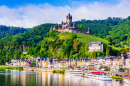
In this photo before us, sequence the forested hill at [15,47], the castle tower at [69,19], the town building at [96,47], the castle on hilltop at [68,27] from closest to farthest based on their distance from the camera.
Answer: the town building at [96,47], the castle on hilltop at [68,27], the forested hill at [15,47], the castle tower at [69,19]

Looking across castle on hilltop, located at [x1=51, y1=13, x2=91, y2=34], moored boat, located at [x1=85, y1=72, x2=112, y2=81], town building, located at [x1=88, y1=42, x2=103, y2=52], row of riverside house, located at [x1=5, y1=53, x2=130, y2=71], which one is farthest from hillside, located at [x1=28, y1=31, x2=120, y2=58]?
moored boat, located at [x1=85, y1=72, x2=112, y2=81]

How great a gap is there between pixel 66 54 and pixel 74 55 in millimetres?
8051

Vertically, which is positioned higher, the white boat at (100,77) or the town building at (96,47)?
the town building at (96,47)

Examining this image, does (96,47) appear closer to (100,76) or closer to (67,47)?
(67,47)

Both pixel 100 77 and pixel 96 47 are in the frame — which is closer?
pixel 100 77

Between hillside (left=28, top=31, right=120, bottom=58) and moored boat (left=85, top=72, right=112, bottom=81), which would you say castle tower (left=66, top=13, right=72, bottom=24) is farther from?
moored boat (left=85, top=72, right=112, bottom=81)

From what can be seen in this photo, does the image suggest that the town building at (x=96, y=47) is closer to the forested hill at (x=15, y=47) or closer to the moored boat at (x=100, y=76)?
the moored boat at (x=100, y=76)

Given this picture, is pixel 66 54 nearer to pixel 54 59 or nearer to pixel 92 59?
pixel 54 59

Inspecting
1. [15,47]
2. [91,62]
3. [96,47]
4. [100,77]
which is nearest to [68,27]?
[15,47]

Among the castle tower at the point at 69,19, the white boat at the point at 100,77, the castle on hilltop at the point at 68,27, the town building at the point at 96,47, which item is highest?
the castle tower at the point at 69,19

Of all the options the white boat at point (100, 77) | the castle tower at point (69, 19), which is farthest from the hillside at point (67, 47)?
the white boat at point (100, 77)

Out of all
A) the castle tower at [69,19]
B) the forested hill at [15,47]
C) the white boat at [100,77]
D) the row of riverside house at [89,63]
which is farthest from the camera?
the castle tower at [69,19]

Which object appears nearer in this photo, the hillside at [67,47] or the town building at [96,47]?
the hillside at [67,47]

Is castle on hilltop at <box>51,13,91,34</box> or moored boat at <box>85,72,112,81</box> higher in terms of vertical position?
castle on hilltop at <box>51,13,91,34</box>
